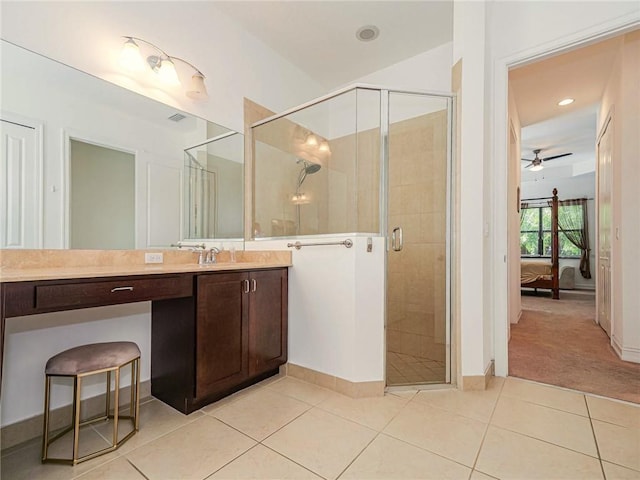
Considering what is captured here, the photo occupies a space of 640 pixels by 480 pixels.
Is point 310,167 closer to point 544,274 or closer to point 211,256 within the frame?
point 211,256

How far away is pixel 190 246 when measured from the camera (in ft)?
7.60

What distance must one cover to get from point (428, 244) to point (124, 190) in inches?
87.4

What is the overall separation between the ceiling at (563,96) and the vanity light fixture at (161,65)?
8.17 ft

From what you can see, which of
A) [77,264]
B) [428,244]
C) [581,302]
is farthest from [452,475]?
[581,302]

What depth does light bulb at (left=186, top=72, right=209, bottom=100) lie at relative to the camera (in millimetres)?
2242

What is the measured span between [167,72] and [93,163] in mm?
819

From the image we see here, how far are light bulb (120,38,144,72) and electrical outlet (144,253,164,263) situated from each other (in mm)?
1189

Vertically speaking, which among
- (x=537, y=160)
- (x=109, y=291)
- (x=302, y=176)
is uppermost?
(x=537, y=160)

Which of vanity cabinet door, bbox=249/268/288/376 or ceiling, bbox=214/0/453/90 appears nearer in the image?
vanity cabinet door, bbox=249/268/288/376

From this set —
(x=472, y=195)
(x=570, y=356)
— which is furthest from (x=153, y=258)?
(x=570, y=356)

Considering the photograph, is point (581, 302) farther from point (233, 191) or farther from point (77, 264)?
point (77, 264)

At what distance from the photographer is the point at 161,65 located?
6.81ft

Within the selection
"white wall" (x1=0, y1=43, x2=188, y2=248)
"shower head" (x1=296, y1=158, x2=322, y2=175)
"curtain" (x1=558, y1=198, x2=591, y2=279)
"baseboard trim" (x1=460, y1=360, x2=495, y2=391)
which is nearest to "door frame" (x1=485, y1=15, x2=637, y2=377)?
"baseboard trim" (x1=460, y1=360, x2=495, y2=391)

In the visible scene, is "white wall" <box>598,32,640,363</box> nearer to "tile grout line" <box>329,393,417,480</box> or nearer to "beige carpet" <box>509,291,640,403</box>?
"beige carpet" <box>509,291,640,403</box>
